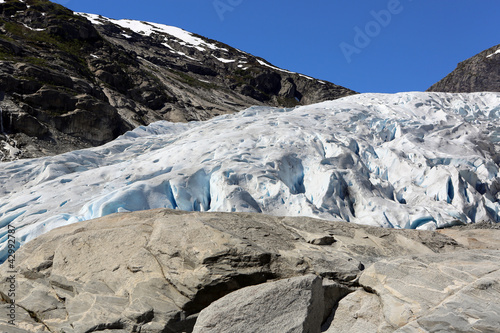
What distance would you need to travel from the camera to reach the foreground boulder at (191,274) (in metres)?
4.51

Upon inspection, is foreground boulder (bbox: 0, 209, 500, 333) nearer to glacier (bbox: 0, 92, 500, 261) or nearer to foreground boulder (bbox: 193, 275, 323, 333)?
foreground boulder (bbox: 193, 275, 323, 333)

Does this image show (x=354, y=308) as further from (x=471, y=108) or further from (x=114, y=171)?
(x=471, y=108)

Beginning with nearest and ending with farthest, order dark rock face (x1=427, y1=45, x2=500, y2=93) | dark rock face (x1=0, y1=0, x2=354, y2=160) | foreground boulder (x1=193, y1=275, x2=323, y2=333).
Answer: foreground boulder (x1=193, y1=275, x2=323, y2=333) < dark rock face (x1=0, y1=0, x2=354, y2=160) < dark rock face (x1=427, y1=45, x2=500, y2=93)

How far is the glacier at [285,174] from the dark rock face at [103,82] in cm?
1344

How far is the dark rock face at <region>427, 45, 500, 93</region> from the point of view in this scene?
224 feet

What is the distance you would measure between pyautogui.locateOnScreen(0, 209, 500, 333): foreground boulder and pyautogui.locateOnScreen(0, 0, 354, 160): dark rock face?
Result: 22.4 m

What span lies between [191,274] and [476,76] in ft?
256

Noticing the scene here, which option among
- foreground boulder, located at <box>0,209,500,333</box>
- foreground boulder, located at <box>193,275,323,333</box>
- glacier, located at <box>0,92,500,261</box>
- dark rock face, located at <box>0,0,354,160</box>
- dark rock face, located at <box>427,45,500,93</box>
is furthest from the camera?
dark rock face, located at <box>427,45,500,93</box>

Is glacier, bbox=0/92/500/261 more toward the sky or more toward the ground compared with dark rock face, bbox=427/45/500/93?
more toward the ground

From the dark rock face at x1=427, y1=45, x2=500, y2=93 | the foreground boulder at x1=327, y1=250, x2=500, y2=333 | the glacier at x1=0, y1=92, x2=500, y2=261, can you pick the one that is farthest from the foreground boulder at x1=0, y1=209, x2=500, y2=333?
the dark rock face at x1=427, y1=45, x2=500, y2=93

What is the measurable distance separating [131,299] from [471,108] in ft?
79.5

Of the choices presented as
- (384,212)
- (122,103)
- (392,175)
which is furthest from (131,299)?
(122,103)

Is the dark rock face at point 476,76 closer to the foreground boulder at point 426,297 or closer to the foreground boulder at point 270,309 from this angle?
the foreground boulder at point 426,297

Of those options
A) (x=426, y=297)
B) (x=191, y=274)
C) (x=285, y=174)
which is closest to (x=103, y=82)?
(x=285, y=174)
